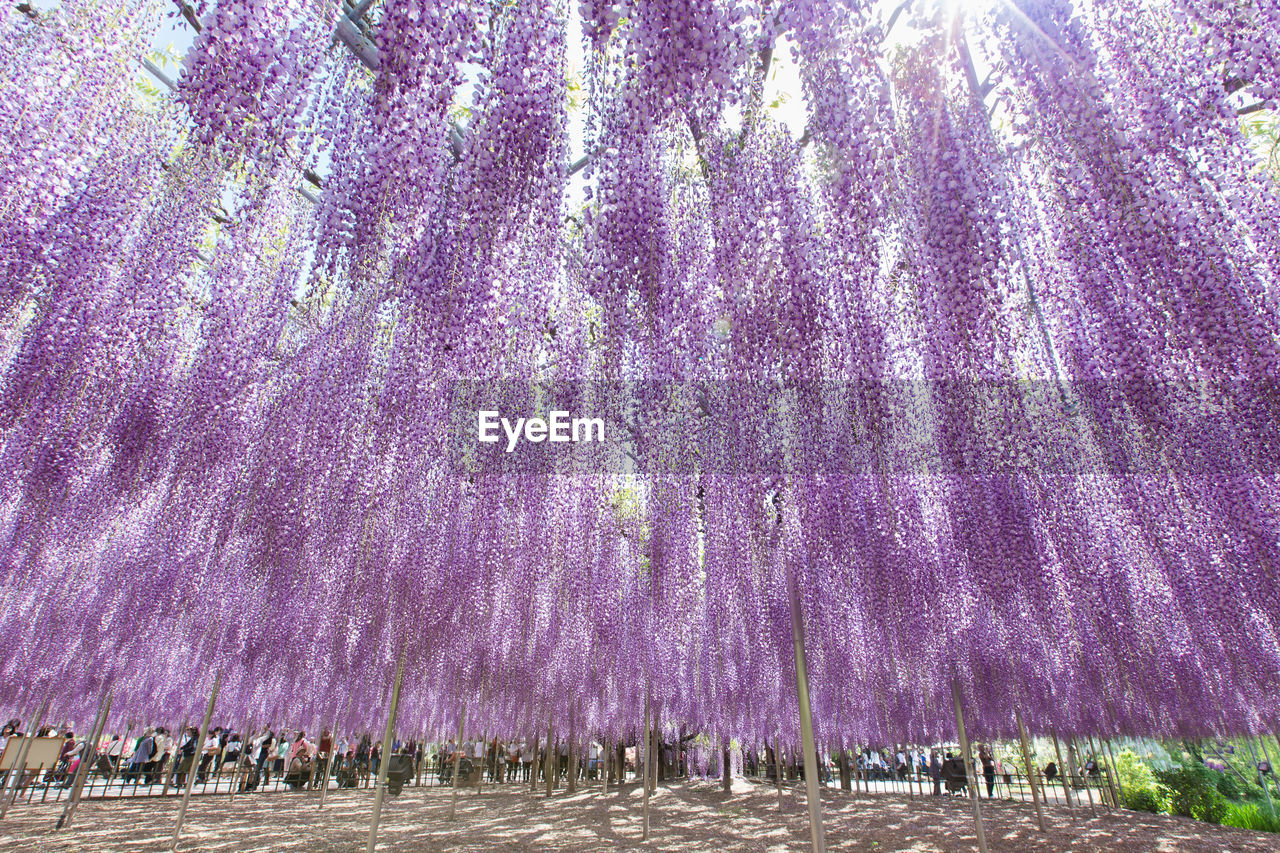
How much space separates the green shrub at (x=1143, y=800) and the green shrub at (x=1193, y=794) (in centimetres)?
→ 22

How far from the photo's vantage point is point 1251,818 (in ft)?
37.3

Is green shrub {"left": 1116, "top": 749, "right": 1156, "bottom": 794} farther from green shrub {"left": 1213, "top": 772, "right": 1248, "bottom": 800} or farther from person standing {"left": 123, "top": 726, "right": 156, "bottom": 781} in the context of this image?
person standing {"left": 123, "top": 726, "right": 156, "bottom": 781}

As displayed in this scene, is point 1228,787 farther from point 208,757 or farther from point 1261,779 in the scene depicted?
point 208,757

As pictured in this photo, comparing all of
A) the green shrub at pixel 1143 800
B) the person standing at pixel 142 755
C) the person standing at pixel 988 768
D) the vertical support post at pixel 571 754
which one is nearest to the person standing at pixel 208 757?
the person standing at pixel 142 755

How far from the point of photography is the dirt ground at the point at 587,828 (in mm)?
7672

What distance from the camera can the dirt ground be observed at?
25.2ft

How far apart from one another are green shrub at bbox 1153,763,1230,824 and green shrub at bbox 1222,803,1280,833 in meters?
0.46

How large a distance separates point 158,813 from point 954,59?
50.8 ft

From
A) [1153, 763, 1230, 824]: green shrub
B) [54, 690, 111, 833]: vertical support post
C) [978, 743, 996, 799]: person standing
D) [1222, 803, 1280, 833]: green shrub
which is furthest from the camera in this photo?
→ [978, 743, 996, 799]: person standing

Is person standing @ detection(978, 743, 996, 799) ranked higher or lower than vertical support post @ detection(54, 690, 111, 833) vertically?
lower

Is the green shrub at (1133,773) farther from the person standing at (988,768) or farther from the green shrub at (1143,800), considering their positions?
the person standing at (988,768)

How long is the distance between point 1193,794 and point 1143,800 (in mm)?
1502

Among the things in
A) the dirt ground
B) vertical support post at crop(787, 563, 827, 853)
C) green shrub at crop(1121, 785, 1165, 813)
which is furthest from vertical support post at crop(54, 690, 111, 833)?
green shrub at crop(1121, 785, 1165, 813)

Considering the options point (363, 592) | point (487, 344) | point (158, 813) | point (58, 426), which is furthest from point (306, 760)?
point (487, 344)
